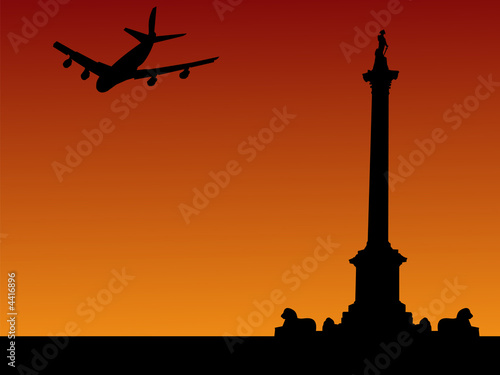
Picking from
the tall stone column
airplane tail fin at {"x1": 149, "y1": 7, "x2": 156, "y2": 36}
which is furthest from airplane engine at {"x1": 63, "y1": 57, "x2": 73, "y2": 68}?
the tall stone column

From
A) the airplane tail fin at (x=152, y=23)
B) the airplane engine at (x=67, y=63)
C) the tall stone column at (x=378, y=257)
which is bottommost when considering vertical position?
the tall stone column at (x=378, y=257)

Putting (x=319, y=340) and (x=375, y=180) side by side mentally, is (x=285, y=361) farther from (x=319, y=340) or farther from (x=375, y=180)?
(x=375, y=180)

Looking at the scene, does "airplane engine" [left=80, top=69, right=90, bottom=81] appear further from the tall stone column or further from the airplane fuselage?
the tall stone column

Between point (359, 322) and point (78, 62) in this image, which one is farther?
point (78, 62)

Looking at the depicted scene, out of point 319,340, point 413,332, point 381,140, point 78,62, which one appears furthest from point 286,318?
point 78,62

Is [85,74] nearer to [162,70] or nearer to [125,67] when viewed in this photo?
[125,67]

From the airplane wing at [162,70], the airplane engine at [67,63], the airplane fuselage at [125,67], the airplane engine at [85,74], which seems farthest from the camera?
the airplane engine at [85,74]

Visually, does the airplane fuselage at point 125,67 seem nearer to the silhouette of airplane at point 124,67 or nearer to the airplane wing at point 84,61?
the silhouette of airplane at point 124,67

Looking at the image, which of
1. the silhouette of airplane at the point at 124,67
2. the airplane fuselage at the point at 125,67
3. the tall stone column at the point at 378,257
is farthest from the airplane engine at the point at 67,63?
the tall stone column at the point at 378,257
